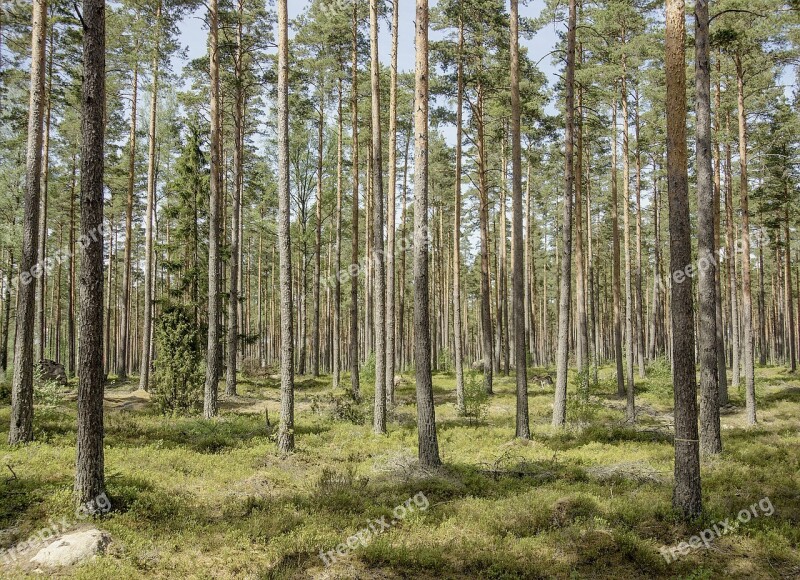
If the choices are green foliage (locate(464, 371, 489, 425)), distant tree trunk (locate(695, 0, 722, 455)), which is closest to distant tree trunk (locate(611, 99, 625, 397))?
green foliage (locate(464, 371, 489, 425))

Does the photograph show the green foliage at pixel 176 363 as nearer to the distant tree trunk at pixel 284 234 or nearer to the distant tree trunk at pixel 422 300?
the distant tree trunk at pixel 284 234

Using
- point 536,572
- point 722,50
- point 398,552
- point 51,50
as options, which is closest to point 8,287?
point 51,50

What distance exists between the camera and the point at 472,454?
12.4 meters

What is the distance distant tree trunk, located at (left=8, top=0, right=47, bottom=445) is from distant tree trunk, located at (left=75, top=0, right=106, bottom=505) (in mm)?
4024

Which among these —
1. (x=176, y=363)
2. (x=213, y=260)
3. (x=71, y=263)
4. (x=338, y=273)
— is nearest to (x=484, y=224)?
(x=338, y=273)

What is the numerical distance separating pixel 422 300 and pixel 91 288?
625 centimetres

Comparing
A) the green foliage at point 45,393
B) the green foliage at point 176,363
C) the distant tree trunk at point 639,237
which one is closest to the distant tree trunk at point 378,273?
the green foliage at point 176,363

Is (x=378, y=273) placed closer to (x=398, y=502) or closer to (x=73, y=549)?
(x=398, y=502)

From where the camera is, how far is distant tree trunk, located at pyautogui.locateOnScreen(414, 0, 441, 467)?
33.8 feet

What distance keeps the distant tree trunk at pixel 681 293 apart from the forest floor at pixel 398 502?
61 centimetres

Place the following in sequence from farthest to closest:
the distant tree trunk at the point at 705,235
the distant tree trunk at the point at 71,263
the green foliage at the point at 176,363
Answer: the distant tree trunk at the point at 71,263 → the green foliage at the point at 176,363 → the distant tree trunk at the point at 705,235

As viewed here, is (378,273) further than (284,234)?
Yes

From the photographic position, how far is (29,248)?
10211 millimetres

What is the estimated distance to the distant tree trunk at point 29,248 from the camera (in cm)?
1034
